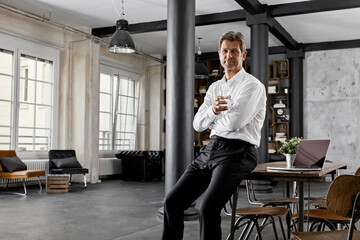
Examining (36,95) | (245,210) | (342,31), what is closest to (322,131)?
(342,31)

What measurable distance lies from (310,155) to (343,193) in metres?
0.90

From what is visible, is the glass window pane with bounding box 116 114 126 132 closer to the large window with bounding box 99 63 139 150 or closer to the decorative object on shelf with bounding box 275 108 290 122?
the large window with bounding box 99 63 139 150

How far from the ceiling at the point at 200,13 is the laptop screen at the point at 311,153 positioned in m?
6.34

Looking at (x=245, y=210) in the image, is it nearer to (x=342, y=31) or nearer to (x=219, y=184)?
(x=219, y=184)

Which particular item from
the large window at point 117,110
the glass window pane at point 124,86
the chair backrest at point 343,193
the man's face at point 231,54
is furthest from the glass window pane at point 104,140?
the chair backrest at point 343,193

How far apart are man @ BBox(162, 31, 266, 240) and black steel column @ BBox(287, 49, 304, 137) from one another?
10767mm

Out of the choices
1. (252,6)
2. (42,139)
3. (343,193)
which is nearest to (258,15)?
(252,6)

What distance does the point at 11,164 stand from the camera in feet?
29.3

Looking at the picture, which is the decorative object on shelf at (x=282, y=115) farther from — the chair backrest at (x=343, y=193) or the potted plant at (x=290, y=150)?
the chair backrest at (x=343, y=193)

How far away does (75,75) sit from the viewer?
37.3 ft

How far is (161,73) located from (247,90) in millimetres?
12252

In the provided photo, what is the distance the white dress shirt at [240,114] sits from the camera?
2623mm

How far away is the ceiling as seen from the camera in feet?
31.4

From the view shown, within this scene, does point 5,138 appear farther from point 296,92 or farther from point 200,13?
point 296,92
